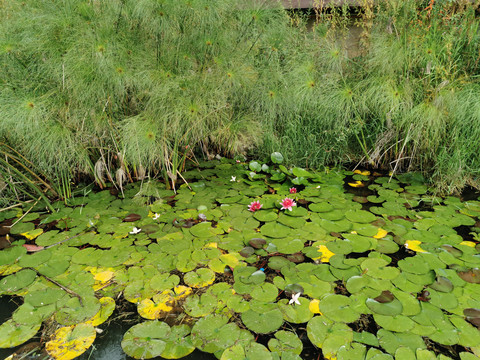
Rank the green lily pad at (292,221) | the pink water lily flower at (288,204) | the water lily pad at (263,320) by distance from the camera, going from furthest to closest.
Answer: the pink water lily flower at (288,204)
the green lily pad at (292,221)
the water lily pad at (263,320)

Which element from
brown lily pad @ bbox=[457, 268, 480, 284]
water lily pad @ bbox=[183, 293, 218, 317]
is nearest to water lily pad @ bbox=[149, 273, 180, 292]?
water lily pad @ bbox=[183, 293, 218, 317]

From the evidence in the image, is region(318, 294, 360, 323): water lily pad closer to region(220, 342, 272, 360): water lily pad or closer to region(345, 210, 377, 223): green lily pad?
region(220, 342, 272, 360): water lily pad

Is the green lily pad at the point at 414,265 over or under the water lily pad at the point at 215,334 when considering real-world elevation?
over

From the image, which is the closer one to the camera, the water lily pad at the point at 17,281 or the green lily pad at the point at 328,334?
the green lily pad at the point at 328,334

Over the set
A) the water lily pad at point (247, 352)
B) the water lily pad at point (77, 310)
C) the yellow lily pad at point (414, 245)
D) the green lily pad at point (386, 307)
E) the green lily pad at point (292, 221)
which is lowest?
the water lily pad at point (77, 310)

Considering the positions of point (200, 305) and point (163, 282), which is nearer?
point (200, 305)

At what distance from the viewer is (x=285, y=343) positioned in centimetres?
135

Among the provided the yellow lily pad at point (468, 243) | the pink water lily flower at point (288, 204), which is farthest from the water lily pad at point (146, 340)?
the yellow lily pad at point (468, 243)

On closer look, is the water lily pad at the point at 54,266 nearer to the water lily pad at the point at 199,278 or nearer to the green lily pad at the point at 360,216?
the water lily pad at the point at 199,278

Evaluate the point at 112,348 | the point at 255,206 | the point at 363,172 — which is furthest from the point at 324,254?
the point at 363,172

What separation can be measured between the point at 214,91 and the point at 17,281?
5.55 feet

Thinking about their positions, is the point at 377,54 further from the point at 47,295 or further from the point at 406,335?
the point at 47,295

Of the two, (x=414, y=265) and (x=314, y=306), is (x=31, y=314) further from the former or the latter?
(x=414, y=265)

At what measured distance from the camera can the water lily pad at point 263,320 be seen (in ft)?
4.59
